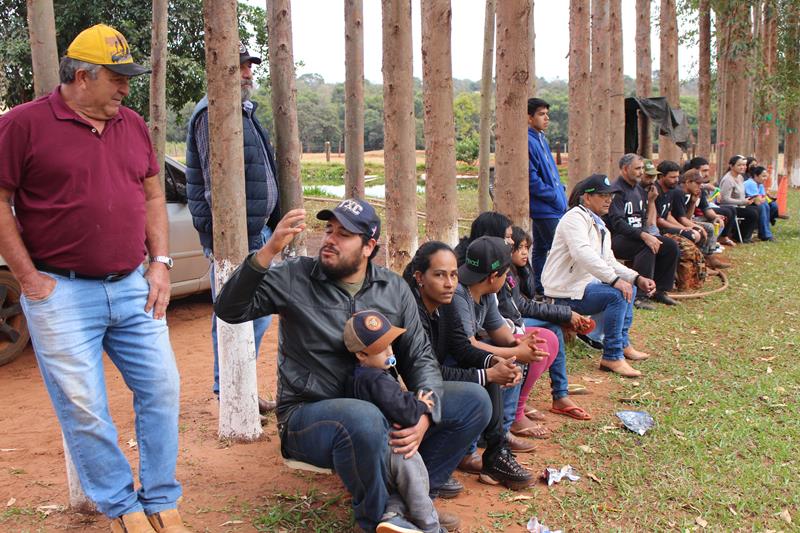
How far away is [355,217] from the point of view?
3381mm

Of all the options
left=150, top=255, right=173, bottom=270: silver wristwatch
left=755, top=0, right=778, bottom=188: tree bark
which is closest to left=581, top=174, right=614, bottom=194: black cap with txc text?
left=150, top=255, right=173, bottom=270: silver wristwatch

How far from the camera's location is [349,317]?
336cm

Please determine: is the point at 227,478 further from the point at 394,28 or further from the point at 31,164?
the point at 394,28

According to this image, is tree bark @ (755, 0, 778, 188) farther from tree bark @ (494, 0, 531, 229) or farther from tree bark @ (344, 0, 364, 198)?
tree bark @ (494, 0, 531, 229)

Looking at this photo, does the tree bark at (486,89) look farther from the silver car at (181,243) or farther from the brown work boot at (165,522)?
the brown work boot at (165,522)

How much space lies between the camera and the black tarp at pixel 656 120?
11773mm

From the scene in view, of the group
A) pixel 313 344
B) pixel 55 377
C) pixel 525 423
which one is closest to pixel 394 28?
pixel 525 423

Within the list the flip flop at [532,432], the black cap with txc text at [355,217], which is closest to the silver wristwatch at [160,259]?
the black cap with txc text at [355,217]

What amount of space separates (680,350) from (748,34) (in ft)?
53.0

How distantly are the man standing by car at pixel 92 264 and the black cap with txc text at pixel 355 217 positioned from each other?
0.80 meters

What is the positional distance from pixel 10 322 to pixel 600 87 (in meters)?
8.04

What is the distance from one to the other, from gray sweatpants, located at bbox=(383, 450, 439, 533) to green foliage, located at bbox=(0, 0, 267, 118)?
9.86 meters

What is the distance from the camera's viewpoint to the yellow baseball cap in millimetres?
2945

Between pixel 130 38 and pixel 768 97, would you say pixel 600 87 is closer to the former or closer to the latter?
pixel 130 38
